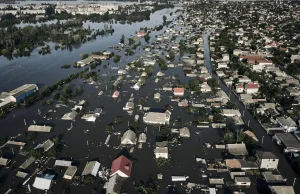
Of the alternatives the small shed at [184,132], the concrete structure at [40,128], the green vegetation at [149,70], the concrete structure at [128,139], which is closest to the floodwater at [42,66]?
the green vegetation at [149,70]

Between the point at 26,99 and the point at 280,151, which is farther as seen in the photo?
the point at 26,99

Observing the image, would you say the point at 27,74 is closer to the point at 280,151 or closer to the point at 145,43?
the point at 145,43

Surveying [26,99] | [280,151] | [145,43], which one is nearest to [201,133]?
[280,151]

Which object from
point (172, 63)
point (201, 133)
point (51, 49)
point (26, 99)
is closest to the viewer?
point (201, 133)

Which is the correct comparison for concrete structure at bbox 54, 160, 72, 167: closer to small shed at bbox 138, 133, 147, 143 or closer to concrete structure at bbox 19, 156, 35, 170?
concrete structure at bbox 19, 156, 35, 170

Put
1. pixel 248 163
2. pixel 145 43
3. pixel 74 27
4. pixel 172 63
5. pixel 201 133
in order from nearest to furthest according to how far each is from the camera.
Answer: pixel 248 163 → pixel 201 133 → pixel 172 63 → pixel 145 43 → pixel 74 27

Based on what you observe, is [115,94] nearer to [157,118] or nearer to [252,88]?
[157,118]

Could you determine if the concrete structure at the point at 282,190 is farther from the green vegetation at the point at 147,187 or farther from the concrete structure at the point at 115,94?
the concrete structure at the point at 115,94
